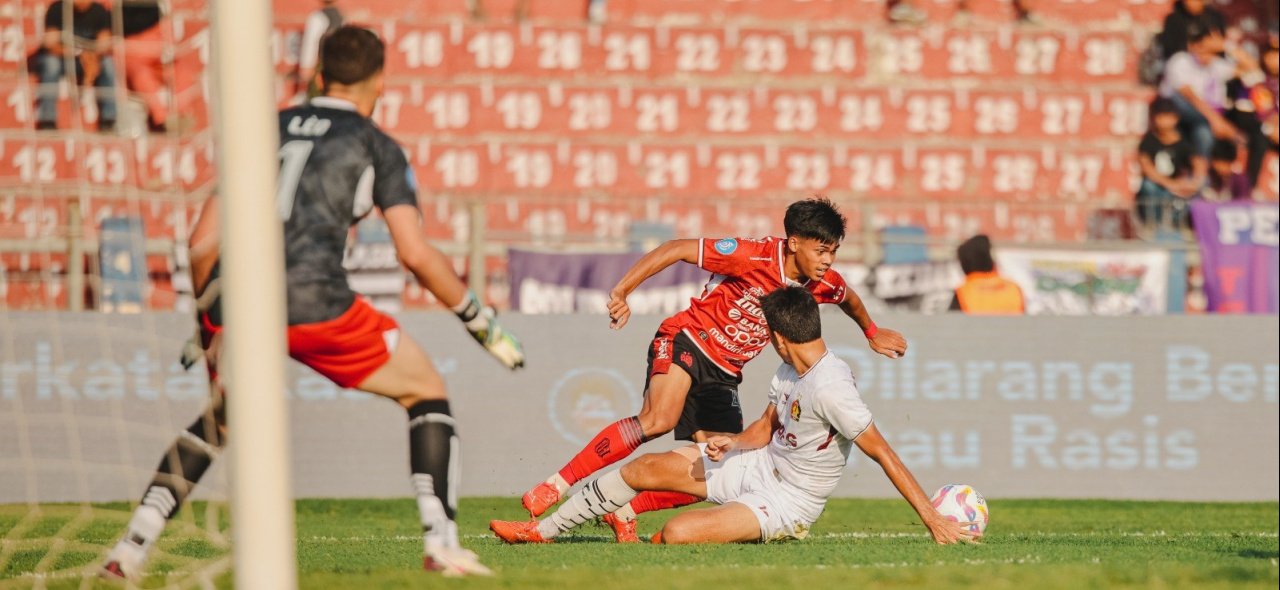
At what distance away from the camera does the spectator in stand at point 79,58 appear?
12971mm

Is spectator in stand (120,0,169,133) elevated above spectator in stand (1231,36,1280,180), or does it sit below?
above

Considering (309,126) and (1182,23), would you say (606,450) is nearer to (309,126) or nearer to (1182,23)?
(309,126)

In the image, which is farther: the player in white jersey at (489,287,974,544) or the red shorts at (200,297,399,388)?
the player in white jersey at (489,287,974,544)

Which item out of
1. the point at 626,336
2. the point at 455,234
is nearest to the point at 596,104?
the point at 455,234

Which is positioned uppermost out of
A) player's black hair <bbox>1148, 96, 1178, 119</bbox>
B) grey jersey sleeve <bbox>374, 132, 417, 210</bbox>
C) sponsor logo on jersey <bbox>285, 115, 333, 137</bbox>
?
player's black hair <bbox>1148, 96, 1178, 119</bbox>

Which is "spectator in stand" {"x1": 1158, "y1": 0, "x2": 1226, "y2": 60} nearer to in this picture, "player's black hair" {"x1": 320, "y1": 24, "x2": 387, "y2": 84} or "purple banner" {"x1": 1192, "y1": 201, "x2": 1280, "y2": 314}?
"purple banner" {"x1": 1192, "y1": 201, "x2": 1280, "y2": 314}

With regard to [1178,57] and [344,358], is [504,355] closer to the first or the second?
[344,358]

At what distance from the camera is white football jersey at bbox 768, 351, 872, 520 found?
24.0 ft

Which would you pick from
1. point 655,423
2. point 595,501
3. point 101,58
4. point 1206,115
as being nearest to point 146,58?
point 101,58

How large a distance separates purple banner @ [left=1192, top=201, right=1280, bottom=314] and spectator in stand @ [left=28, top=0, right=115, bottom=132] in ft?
27.2

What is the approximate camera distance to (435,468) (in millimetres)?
5922

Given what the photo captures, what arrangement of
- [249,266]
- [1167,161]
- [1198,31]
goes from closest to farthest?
1. [249,266]
2. [1167,161]
3. [1198,31]

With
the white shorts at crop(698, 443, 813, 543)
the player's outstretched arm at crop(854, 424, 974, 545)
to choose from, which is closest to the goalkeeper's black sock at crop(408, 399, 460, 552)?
the player's outstretched arm at crop(854, 424, 974, 545)

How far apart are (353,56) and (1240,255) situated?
29.5ft
